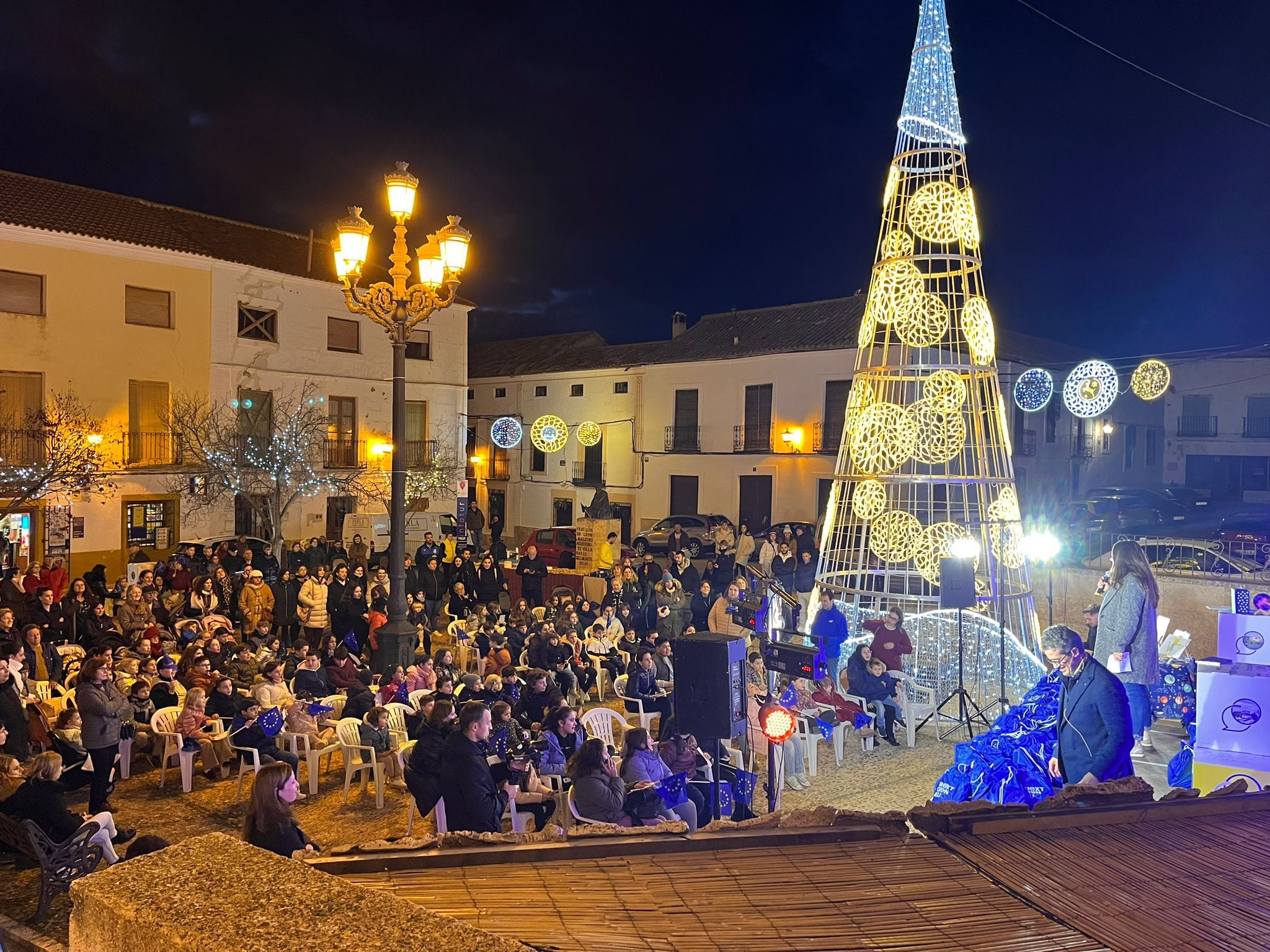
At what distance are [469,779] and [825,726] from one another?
13.7 feet

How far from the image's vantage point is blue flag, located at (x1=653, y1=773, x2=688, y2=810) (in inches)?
242

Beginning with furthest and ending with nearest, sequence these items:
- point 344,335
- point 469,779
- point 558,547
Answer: point 344,335 → point 558,547 → point 469,779

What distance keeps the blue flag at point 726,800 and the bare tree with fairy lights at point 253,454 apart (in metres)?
14.6

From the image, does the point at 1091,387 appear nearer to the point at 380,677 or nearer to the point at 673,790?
the point at 673,790

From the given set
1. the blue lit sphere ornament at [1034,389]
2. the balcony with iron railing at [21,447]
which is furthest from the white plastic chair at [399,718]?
the balcony with iron railing at [21,447]

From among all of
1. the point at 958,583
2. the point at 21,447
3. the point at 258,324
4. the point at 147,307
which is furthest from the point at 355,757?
the point at 258,324

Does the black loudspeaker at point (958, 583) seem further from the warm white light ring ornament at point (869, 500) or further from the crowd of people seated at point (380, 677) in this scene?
the warm white light ring ornament at point (869, 500)

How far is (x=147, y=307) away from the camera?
68.9ft

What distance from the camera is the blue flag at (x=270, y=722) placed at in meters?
7.68

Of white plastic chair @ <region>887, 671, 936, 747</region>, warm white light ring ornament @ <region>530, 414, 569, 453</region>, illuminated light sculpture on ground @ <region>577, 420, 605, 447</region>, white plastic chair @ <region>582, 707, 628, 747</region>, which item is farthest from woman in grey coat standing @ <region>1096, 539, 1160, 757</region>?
illuminated light sculpture on ground @ <region>577, 420, 605, 447</region>

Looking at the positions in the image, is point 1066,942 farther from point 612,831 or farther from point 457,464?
point 457,464

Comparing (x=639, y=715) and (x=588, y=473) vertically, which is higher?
(x=588, y=473)

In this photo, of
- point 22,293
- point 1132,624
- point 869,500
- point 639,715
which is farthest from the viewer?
point 22,293

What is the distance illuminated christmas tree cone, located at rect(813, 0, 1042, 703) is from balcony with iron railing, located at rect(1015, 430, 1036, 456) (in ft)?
63.2
